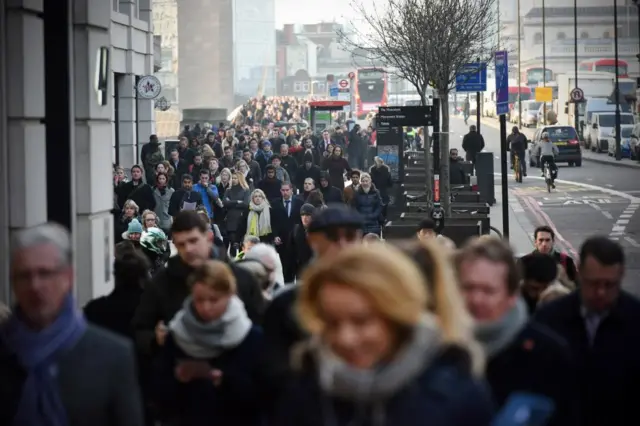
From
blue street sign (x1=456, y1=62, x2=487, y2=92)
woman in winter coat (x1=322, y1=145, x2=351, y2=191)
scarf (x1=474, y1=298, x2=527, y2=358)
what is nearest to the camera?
scarf (x1=474, y1=298, x2=527, y2=358)

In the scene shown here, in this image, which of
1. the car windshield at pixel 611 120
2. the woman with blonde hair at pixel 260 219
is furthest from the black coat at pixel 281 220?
the car windshield at pixel 611 120

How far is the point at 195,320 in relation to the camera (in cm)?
630

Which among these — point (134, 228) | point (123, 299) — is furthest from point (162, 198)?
point (123, 299)

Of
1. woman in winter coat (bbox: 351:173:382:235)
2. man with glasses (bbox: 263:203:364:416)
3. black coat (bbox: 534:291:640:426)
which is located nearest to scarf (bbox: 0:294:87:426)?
man with glasses (bbox: 263:203:364:416)

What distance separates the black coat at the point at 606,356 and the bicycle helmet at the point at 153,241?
9049 mm

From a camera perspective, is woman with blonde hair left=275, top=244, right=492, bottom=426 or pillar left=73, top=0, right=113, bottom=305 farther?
pillar left=73, top=0, right=113, bottom=305

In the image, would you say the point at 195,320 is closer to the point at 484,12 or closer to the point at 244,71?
the point at 484,12

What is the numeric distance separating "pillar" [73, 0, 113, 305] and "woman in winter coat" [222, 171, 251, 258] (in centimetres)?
875

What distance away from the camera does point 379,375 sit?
376 cm

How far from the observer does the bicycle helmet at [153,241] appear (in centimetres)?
1513

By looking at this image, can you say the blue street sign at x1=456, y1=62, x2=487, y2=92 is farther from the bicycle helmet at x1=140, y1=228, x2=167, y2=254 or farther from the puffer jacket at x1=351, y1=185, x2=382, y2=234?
the bicycle helmet at x1=140, y1=228, x2=167, y2=254

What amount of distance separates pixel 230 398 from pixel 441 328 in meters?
2.22

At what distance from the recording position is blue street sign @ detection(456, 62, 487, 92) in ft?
99.1

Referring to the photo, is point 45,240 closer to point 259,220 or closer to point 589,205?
point 259,220
